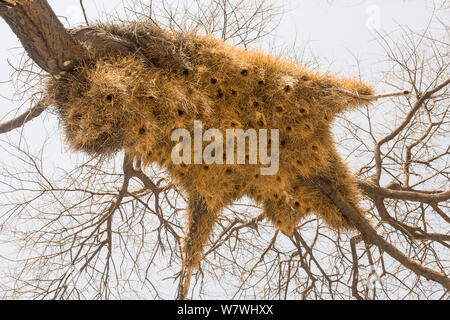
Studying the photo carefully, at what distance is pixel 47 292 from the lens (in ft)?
13.4

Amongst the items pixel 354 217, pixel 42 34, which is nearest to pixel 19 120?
pixel 42 34

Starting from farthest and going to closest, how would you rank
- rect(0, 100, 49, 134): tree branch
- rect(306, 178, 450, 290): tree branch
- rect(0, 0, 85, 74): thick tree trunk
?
rect(306, 178, 450, 290): tree branch → rect(0, 100, 49, 134): tree branch → rect(0, 0, 85, 74): thick tree trunk

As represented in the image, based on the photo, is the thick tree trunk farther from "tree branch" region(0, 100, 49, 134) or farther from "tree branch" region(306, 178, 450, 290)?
"tree branch" region(306, 178, 450, 290)

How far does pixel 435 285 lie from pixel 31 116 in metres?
4.07

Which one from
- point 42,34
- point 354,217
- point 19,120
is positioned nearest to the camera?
point 42,34

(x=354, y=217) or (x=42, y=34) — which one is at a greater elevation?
(x=42, y=34)

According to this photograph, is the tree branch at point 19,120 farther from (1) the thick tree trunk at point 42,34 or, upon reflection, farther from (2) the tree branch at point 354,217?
(2) the tree branch at point 354,217

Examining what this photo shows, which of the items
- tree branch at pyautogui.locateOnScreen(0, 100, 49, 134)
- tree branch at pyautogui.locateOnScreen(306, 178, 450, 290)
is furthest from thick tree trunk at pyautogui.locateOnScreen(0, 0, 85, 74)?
tree branch at pyautogui.locateOnScreen(306, 178, 450, 290)

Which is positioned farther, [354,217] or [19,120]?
[354,217]

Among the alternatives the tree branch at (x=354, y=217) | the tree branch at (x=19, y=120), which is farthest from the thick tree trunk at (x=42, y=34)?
the tree branch at (x=354, y=217)

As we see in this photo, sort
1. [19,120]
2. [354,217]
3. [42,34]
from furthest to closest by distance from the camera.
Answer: [354,217] → [19,120] → [42,34]

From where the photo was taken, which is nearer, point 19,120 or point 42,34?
point 42,34

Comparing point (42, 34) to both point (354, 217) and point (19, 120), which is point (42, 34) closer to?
point (19, 120)
